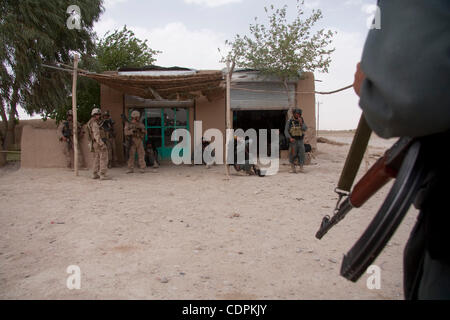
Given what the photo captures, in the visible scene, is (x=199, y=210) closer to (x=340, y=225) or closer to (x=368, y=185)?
(x=340, y=225)

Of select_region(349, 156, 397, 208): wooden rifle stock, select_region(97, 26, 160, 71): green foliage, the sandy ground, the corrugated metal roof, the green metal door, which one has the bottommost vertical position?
the sandy ground

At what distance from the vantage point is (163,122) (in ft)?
37.9

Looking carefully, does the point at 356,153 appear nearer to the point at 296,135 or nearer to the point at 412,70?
the point at 412,70

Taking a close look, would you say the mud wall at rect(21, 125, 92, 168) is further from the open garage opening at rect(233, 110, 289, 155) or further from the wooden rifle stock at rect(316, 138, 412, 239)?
the wooden rifle stock at rect(316, 138, 412, 239)

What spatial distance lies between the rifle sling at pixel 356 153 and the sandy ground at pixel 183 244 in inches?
48.5

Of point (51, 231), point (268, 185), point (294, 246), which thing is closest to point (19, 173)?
point (51, 231)

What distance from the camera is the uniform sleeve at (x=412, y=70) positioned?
26.3 inches

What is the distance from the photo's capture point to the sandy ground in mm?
2477

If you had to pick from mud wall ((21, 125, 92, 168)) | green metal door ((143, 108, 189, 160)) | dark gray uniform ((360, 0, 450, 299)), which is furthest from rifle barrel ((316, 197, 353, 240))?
green metal door ((143, 108, 189, 160))

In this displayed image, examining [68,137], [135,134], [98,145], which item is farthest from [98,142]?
[68,137]

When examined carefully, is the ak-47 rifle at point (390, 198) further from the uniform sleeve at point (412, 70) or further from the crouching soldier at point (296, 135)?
the crouching soldier at point (296, 135)

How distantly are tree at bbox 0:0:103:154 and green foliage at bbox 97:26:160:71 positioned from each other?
1911mm

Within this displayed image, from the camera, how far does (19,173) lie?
8953mm

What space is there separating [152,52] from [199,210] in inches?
534
